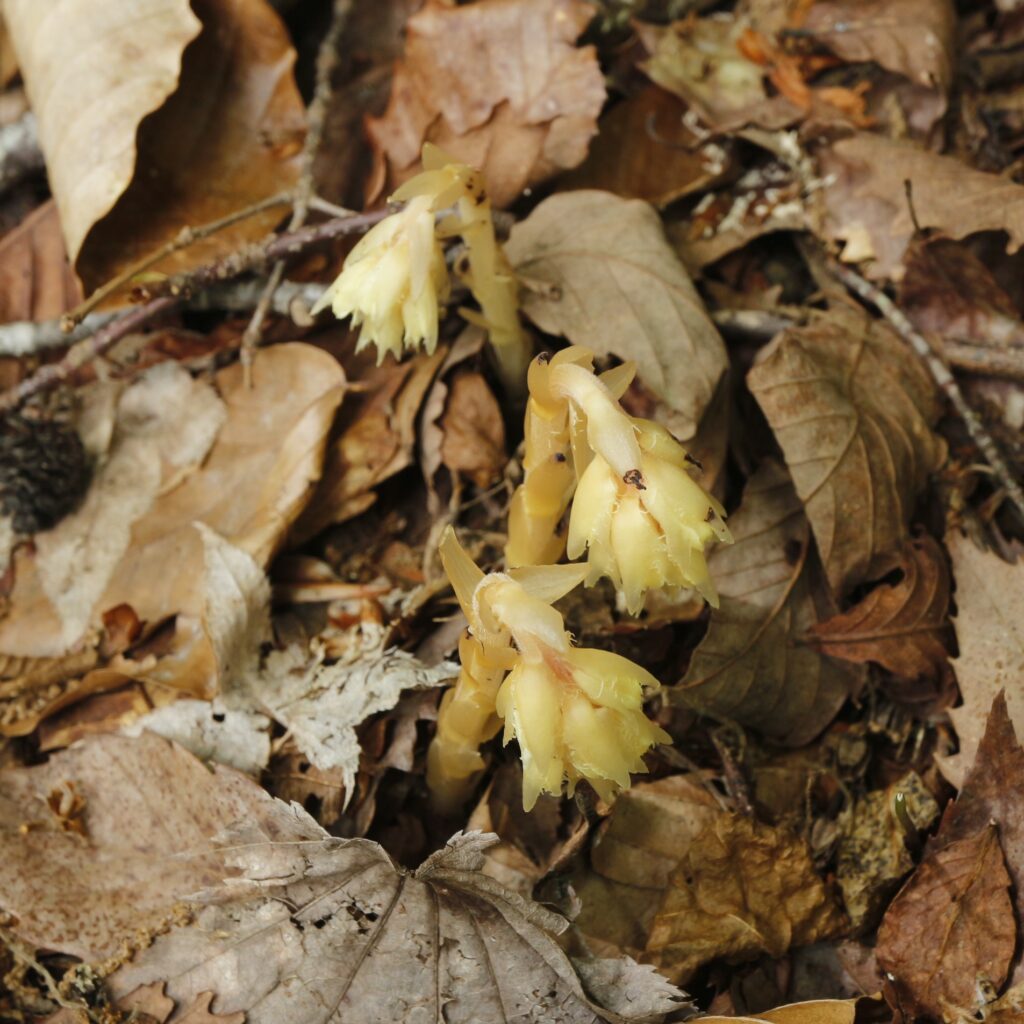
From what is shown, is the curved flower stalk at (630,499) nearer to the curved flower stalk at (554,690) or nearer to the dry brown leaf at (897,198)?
the curved flower stalk at (554,690)

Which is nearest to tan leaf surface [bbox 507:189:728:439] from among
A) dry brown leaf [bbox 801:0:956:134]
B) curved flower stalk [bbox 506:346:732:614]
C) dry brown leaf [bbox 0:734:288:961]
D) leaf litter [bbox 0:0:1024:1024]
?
leaf litter [bbox 0:0:1024:1024]

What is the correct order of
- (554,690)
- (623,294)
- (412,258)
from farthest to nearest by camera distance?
(623,294)
(412,258)
(554,690)

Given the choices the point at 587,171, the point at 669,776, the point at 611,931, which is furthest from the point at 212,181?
the point at 611,931

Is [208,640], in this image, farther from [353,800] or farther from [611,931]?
[611,931]

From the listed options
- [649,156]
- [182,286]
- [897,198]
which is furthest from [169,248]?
[897,198]

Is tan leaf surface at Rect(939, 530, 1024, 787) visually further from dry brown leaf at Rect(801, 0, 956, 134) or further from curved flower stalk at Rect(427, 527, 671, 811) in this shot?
dry brown leaf at Rect(801, 0, 956, 134)

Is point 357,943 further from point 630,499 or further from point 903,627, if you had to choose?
point 903,627
